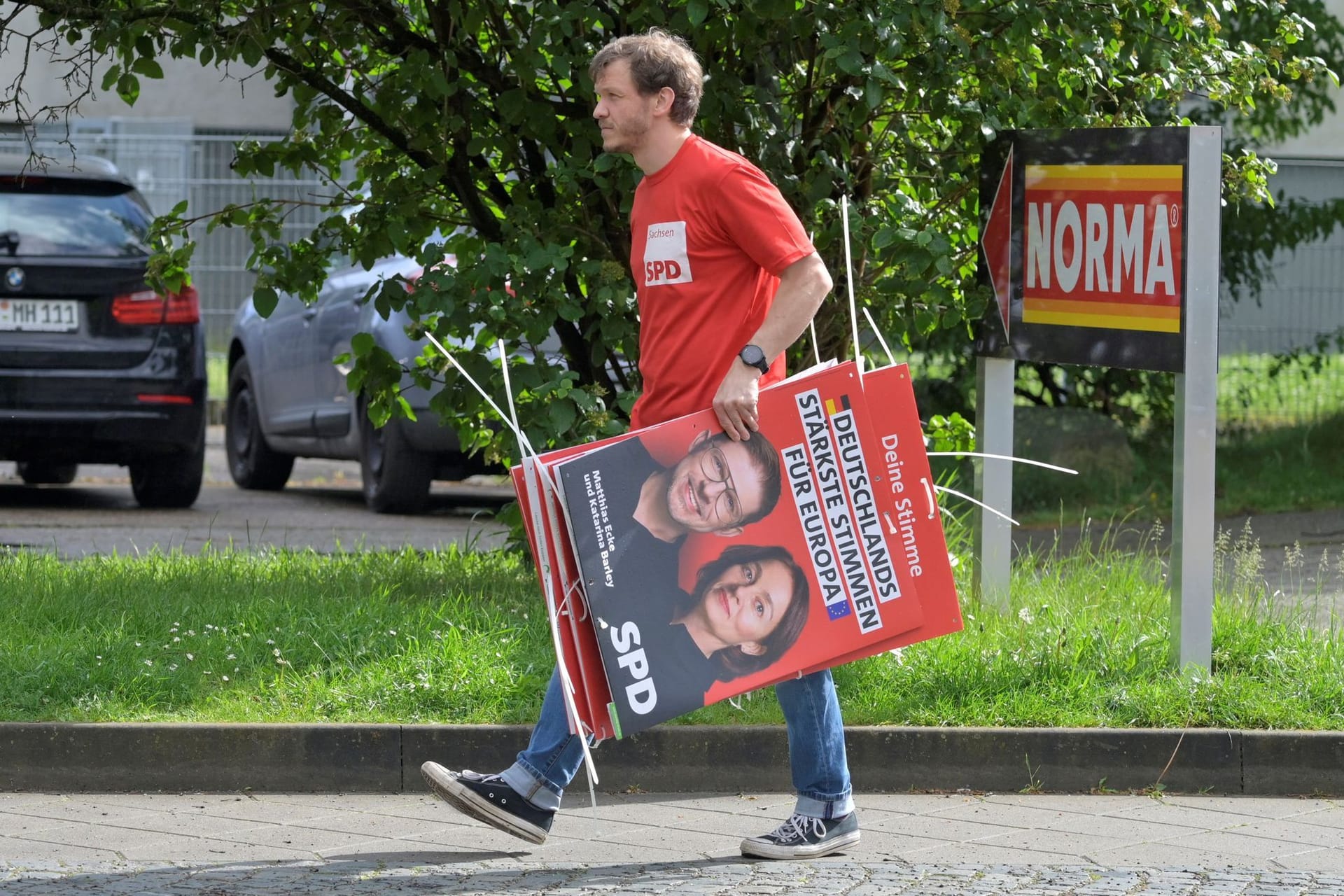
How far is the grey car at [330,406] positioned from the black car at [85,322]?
574 mm

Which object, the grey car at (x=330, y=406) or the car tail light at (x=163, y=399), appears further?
the grey car at (x=330, y=406)

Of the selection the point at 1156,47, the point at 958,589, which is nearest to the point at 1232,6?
the point at 1156,47

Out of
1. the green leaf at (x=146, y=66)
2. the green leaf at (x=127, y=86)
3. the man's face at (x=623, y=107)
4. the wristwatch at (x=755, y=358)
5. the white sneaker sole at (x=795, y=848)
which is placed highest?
the green leaf at (x=146, y=66)

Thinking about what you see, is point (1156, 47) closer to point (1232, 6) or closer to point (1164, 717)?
point (1232, 6)

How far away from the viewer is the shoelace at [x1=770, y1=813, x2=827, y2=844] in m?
4.54

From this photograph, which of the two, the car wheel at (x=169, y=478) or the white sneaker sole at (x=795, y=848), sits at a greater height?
the car wheel at (x=169, y=478)

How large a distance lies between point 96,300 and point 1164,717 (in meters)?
6.11

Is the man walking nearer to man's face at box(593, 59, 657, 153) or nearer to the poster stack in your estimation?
man's face at box(593, 59, 657, 153)

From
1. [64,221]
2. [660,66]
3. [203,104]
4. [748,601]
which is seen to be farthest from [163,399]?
[203,104]

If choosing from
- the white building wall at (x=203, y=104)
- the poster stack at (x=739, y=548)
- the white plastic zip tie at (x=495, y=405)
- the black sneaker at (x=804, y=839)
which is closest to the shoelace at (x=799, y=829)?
the black sneaker at (x=804, y=839)

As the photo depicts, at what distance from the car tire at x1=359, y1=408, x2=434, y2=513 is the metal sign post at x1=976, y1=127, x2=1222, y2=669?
425 cm

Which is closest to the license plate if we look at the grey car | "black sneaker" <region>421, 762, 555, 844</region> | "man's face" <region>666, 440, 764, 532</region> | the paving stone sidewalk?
the grey car

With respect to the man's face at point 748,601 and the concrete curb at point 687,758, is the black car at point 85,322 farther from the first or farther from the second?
the man's face at point 748,601

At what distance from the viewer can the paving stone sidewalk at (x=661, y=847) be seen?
169 inches
